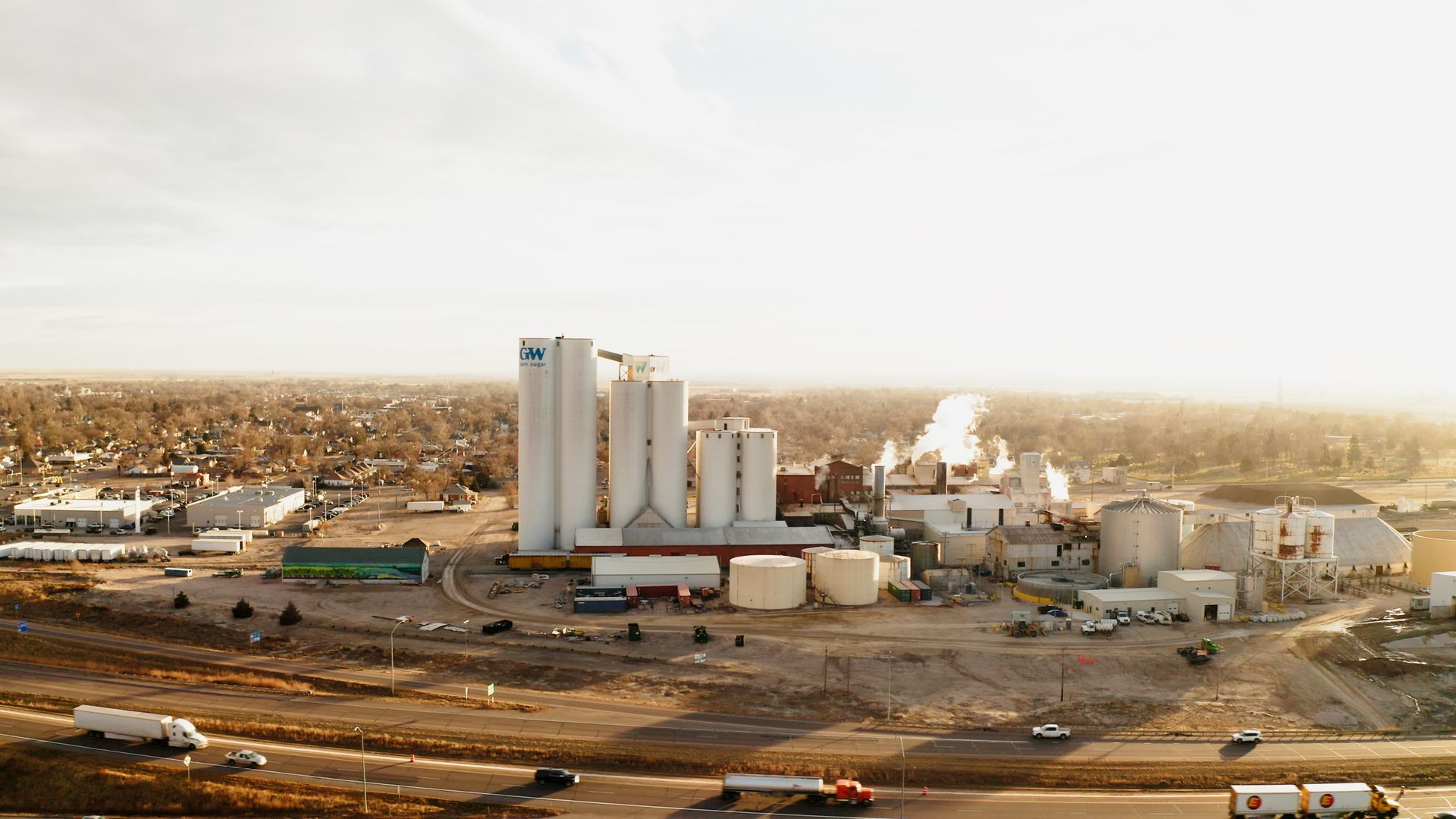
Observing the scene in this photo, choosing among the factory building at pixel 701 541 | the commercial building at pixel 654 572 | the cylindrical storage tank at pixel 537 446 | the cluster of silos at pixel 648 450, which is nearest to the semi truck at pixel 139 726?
the commercial building at pixel 654 572

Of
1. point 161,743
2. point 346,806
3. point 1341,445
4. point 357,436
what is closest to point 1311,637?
point 346,806

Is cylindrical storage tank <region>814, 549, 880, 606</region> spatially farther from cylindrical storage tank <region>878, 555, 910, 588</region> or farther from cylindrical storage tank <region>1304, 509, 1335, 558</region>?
cylindrical storage tank <region>1304, 509, 1335, 558</region>

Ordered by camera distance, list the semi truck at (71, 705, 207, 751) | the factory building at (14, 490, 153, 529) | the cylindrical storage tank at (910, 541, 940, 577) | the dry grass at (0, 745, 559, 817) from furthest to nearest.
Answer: the factory building at (14, 490, 153, 529)
the cylindrical storage tank at (910, 541, 940, 577)
the semi truck at (71, 705, 207, 751)
the dry grass at (0, 745, 559, 817)

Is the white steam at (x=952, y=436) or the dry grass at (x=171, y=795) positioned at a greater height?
the white steam at (x=952, y=436)

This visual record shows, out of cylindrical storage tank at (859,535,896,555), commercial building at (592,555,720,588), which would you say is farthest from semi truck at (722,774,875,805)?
cylindrical storage tank at (859,535,896,555)

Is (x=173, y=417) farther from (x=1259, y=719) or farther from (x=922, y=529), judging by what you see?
(x=1259, y=719)

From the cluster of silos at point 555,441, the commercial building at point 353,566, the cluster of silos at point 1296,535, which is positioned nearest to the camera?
the cluster of silos at point 1296,535

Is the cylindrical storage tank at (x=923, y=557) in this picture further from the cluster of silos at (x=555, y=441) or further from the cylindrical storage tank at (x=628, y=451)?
the cluster of silos at (x=555, y=441)

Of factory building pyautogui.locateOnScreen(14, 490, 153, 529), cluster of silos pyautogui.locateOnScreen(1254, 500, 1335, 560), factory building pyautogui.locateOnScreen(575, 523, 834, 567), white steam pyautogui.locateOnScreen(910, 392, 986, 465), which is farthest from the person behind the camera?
white steam pyautogui.locateOnScreen(910, 392, 986, 465)
